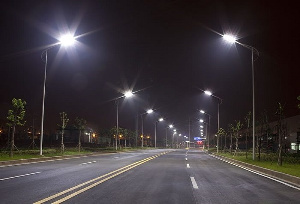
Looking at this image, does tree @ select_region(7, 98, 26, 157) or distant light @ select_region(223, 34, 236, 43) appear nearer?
distant light @ select_region(223, 34, 236, 43)

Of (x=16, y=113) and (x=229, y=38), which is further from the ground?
(x=229, y=38)

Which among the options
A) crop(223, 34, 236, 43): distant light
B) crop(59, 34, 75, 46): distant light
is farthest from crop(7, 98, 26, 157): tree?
crop(223, 34, 236, 43): distant light

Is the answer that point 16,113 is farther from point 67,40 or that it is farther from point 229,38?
point 229,38

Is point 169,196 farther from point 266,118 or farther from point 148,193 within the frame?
point 266,118

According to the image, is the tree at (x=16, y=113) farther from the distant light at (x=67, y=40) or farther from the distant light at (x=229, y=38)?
the distant light at (x=229, y=38)

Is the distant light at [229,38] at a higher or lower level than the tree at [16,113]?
higher

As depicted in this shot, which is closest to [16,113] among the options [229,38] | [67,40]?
[67,40]

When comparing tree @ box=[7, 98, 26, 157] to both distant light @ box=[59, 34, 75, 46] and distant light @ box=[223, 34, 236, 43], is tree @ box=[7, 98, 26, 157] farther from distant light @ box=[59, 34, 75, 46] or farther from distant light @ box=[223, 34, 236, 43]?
distant light @ box=[223, 34, 236, 43]

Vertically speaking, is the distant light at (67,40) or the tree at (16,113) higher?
the distant light at (67,40)

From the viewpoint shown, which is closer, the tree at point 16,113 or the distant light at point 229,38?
the distant light at point 229,38

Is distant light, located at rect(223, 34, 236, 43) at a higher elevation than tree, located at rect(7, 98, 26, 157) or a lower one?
higher

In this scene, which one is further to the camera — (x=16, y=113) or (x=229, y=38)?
(x=16, y=113)

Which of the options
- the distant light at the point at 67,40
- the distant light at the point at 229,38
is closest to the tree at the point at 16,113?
the distant light at the point at 67,40

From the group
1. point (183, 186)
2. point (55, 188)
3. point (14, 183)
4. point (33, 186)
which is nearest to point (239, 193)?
point (183, 186)
